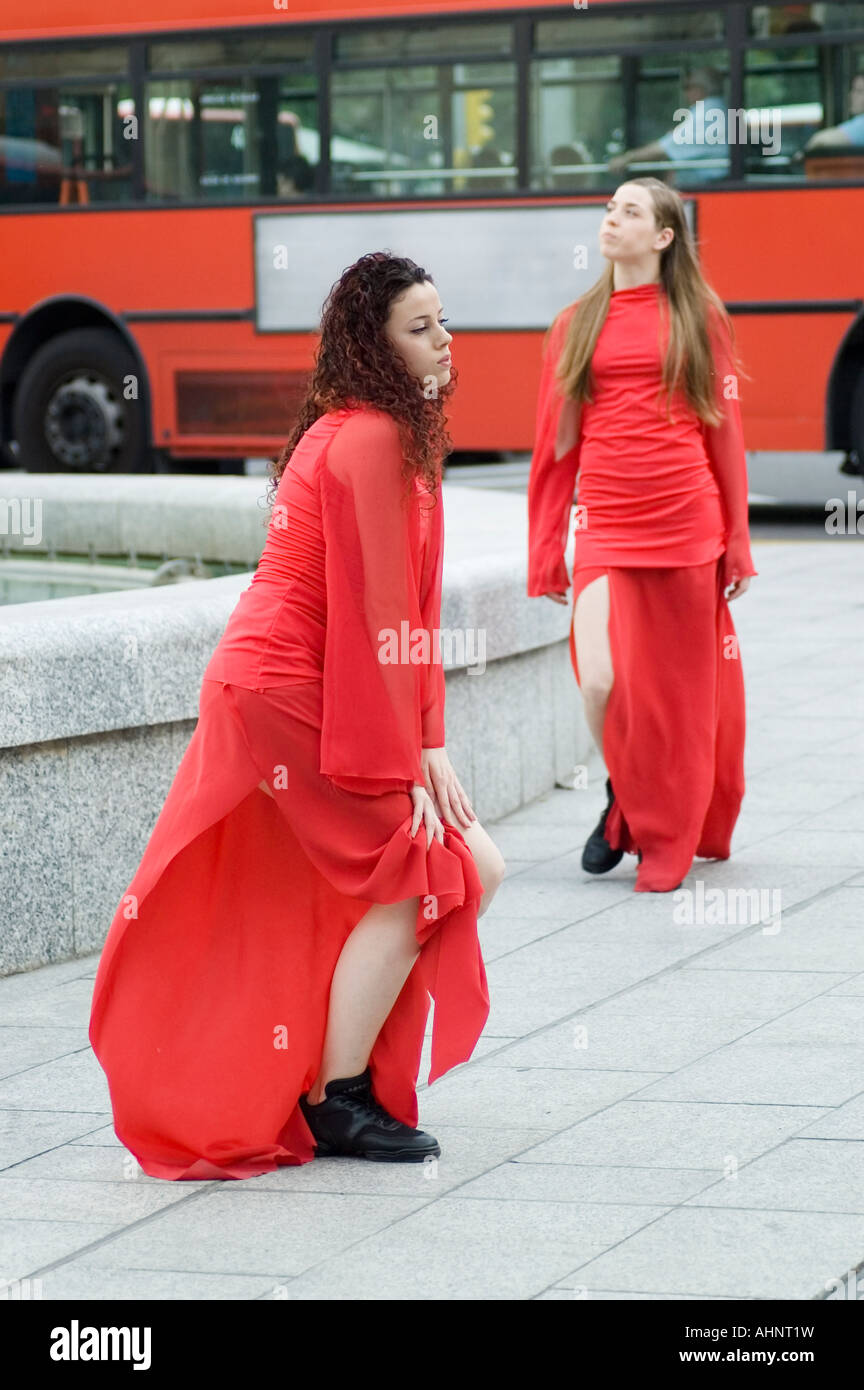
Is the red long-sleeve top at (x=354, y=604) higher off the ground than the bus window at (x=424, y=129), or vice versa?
the bus window at (x=424, y=129)

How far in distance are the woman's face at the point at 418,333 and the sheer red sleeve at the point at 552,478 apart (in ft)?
7.86

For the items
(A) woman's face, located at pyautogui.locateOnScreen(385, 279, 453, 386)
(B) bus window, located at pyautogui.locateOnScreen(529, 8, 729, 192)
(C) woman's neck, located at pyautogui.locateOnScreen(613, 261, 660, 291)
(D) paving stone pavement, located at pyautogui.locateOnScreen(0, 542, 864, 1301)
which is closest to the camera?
(D) paving stone pavement, located at pyautogui.locateOnScreen(0, 542, 864, 1301)

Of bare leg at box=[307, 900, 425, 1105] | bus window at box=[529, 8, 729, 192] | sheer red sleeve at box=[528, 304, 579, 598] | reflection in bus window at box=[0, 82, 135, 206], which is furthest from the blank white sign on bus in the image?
bare leg at box=[307, 900, 425, 1105]

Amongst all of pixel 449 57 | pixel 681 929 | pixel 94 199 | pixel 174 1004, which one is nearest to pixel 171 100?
pixel 94 199

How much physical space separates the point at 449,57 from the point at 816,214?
8.16ft

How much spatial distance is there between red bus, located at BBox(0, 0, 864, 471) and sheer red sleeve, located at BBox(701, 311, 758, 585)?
7.46 m

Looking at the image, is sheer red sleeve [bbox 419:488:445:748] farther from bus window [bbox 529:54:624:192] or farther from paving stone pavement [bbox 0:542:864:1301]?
bus window [bbox 529:54:624:192]

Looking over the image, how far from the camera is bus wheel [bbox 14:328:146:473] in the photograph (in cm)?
1549

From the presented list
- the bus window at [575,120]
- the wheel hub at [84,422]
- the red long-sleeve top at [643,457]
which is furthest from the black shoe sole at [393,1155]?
the wheel hub at [84,422]

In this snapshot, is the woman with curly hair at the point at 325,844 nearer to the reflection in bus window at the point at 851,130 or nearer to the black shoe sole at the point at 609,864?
the black shoe sole at the point at 609,864

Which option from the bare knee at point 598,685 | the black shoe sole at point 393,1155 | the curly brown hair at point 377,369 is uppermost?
the curly brown hair at point 377,369

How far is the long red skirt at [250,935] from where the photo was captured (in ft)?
12.5

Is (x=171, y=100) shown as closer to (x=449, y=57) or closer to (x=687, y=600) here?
(x=449, y=57)

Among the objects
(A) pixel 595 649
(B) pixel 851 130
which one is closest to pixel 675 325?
(A) pixel 595 649
